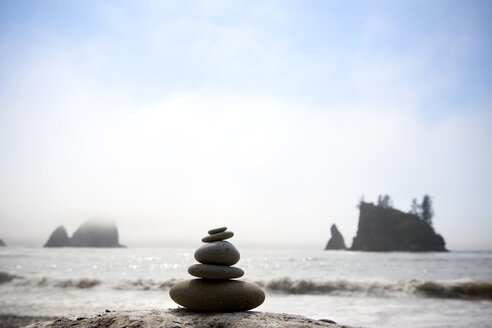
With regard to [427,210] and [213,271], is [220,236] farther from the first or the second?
[427,210]

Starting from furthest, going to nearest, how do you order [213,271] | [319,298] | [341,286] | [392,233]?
[392,233] → [341,286] → [319,298] → [213,271]

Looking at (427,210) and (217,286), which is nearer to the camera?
(217,286)

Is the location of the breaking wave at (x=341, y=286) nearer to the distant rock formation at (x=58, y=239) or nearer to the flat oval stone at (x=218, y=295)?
the flat oval stone at (x=218, y=295)

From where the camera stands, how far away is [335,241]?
9575cm

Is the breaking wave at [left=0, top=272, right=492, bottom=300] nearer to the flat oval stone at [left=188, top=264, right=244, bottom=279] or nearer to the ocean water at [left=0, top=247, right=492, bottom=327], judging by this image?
the ocean water at [left=0, top=247, right=492, bottom=327]

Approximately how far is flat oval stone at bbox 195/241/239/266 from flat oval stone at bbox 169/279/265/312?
345 mm

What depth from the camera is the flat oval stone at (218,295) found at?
5.77 meters

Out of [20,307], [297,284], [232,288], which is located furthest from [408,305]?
[20,307]

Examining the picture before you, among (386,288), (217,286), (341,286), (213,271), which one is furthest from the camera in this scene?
(341,286)

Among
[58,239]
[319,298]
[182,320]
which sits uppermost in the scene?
[182,320]

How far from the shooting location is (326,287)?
18250mm

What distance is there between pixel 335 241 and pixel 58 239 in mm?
80155

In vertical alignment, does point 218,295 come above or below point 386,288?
above

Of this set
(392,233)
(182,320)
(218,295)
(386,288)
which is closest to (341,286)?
(386,288)
